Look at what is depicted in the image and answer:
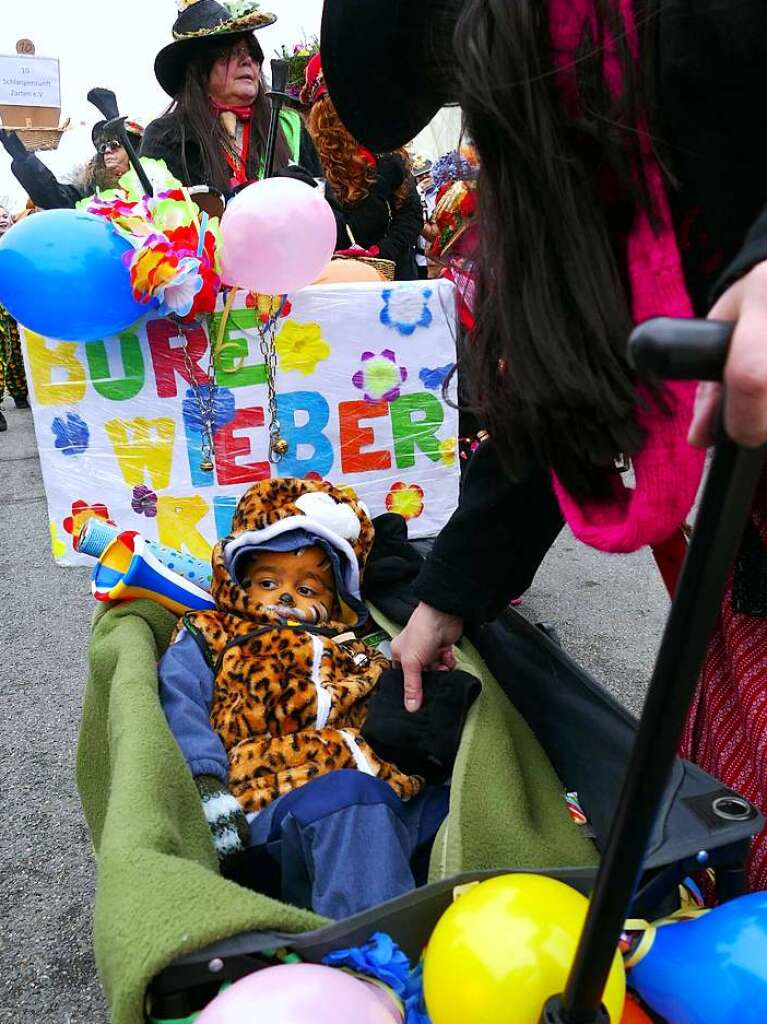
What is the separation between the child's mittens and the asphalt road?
37 centimetres

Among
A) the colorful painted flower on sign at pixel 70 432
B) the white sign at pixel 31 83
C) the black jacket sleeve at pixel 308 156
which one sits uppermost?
the white sign at pixel 31 83

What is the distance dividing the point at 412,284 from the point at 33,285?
1062 millimetres

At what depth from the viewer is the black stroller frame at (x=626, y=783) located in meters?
0.44

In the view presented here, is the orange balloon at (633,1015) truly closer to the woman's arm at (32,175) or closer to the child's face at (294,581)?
the child's face at (294,581)

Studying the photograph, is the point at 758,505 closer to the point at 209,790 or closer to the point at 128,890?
the point at 128,890

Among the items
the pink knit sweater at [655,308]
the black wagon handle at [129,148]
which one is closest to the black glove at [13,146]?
the black wagon handle at [129,148]

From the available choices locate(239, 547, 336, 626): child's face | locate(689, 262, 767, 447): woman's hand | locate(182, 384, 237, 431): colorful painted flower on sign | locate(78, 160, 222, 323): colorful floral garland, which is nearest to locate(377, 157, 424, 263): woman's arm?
locate(182, 384, 237, 431): colorful painted flower on sign

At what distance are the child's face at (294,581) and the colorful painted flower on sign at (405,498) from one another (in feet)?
2.94

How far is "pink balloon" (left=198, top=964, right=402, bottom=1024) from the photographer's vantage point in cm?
66

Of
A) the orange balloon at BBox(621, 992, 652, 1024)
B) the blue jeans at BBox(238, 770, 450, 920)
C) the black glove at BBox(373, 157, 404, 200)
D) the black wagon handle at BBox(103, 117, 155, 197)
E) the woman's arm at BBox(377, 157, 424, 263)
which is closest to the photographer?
the orange balloon at BBox(621, 992, 652, 1024)

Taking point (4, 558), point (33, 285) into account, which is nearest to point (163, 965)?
point (33, 285)

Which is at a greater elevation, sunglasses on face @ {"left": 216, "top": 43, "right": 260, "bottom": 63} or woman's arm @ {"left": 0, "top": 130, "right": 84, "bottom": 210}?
sunglasses on face @ {"left": 216, "top": 43, "right": 260, "bottom": 63}

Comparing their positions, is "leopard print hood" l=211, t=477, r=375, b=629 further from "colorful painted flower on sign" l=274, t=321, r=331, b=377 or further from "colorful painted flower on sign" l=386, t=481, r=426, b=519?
"colorful painted flower on sign" l=386, t=481, r=426, b=519

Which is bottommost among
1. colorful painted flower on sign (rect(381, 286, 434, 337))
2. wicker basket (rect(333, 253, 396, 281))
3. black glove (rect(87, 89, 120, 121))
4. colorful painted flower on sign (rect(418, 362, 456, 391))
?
colorful painted flower on sign (rect(418, 362, 456, 391))
